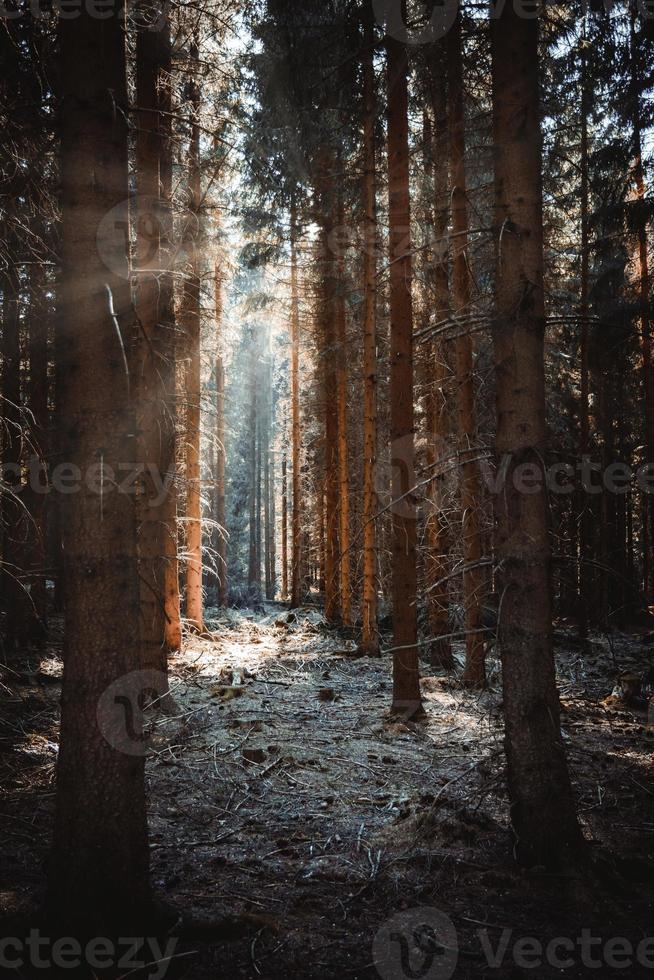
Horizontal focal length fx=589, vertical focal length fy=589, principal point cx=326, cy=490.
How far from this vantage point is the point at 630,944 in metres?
3.14

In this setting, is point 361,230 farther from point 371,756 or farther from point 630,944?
point 630,944

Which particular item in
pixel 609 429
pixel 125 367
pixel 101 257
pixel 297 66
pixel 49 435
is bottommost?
pixel 125 367

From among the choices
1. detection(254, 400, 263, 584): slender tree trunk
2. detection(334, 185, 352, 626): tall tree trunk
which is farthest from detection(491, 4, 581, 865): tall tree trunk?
detection(254, 400, 263, 584): slender tree trunk

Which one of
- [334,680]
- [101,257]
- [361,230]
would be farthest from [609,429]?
[101,257]

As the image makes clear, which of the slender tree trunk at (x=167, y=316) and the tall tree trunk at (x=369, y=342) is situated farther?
the tall tree trunk at (x=369, y=342)

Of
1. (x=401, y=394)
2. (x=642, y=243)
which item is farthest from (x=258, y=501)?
(x=401, y=394)

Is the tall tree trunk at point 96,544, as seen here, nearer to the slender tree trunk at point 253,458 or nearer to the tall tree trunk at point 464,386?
the tall tree trunk at point 464,386

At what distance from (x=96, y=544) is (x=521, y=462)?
108 inches

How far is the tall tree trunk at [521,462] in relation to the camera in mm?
3863

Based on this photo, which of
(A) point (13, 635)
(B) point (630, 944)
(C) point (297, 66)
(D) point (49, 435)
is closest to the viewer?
(B) point (630, 944)

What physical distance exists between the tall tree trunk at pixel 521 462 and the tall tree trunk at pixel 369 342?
5051 mm

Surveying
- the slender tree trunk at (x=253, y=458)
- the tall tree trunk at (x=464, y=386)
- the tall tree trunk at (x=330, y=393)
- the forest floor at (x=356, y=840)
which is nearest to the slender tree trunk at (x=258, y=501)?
the slender tree trunk at (x=253, y=458)

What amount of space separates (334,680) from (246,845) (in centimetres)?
619

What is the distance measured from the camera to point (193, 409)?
12.7m
